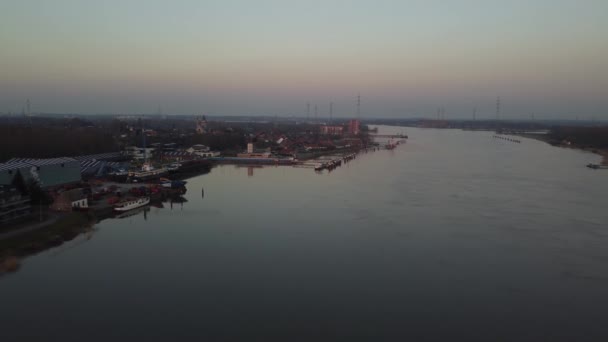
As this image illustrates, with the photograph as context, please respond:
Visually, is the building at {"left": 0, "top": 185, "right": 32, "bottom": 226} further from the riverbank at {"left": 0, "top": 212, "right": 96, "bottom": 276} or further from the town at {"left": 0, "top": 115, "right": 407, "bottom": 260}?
the riverbank at {"left": 0, "top": 212, "right": 96, "bottom": 276}

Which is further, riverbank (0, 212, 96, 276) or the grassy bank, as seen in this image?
the grassy bank

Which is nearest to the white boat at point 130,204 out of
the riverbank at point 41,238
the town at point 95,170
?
the town at point 95,170

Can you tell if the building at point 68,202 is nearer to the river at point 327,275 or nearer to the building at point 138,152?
the river at point 327,275

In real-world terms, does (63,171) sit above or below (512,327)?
→ above

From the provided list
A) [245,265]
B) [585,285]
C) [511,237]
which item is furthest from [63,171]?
[585,285]

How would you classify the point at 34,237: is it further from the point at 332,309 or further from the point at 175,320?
the point at 332,309

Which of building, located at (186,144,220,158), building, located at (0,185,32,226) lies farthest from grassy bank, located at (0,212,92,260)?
building, located at (186,144,220,158)
